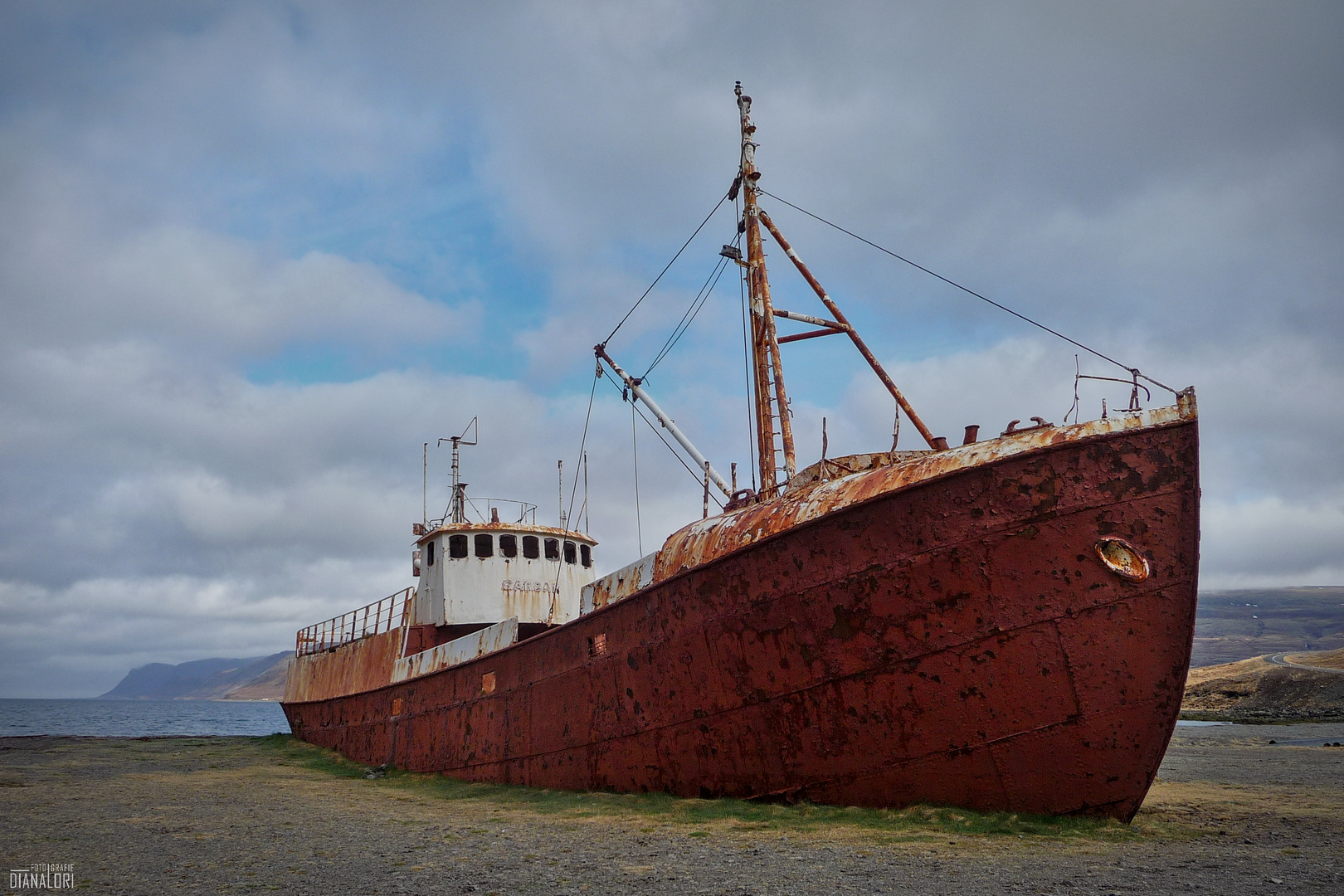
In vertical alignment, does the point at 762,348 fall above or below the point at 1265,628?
above

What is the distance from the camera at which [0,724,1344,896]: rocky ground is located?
543cm

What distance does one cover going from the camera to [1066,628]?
6.89 metres

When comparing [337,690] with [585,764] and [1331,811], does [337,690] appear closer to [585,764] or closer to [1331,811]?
[585,764]

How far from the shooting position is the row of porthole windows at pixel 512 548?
16.5m

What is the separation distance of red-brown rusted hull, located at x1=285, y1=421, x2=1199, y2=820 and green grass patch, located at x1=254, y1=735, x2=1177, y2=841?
0.49ft

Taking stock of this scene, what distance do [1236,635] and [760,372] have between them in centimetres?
16104

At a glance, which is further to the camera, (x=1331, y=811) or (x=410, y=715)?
(x=410, y=715)

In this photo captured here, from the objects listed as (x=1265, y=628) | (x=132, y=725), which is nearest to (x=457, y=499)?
(x=132, y=725)

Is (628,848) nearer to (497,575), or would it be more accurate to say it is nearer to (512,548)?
(497,575)

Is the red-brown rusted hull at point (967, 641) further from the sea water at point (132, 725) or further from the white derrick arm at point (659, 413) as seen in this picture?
the sea water at point (132, 725)

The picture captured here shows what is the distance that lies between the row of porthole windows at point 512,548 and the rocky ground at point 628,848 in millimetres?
5680

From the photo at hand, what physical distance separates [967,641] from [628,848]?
10.7ft

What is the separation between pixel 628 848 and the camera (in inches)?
269

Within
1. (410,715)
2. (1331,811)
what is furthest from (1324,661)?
(410,715)
